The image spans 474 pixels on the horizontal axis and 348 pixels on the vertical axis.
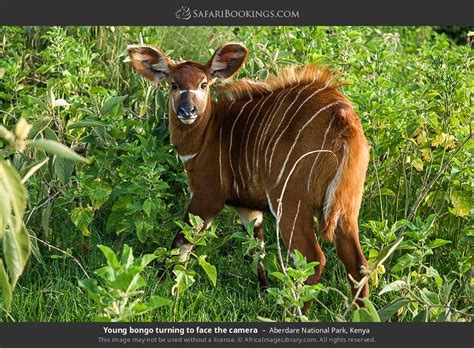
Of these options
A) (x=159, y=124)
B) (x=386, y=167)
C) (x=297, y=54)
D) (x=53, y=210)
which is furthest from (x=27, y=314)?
(x=297, y=54)

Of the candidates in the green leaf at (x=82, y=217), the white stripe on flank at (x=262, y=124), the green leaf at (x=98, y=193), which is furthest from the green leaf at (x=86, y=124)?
the white stripe on flank at (x=262, y=124)

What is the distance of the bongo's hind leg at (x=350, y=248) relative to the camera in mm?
4641

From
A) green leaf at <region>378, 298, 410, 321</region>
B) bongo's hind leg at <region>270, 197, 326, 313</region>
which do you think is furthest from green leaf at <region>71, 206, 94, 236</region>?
green leaf at <region>378, 298, 410, 321</region>

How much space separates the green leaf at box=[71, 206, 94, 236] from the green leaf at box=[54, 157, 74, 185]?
228 mm

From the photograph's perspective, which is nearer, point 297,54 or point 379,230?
point 379,230

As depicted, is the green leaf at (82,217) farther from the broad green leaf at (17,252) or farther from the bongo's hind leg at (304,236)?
the broad green leaf at (17,252)

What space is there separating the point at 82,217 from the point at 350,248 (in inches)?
60.9

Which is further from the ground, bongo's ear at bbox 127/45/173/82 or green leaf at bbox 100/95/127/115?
bongo's ear at bbox 127/45/173/82

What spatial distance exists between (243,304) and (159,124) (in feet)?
4.51

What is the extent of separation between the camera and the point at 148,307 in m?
3.75

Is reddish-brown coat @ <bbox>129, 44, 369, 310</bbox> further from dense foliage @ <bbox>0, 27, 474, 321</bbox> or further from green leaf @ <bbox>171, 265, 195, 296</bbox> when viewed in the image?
green leaf @ <bbox>171, 265, 195, 296</bbox>

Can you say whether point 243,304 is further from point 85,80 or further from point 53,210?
point 85,80

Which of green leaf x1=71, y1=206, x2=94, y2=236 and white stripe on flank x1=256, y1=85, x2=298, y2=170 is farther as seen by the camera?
green leaf x1=71, y1=206, x2=94, y2=236

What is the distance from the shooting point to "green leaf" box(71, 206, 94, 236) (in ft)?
17.2
